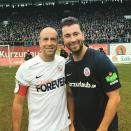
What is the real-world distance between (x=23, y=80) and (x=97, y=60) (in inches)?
39.2

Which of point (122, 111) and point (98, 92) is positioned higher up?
point (98, 92)

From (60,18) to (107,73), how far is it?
56.0m

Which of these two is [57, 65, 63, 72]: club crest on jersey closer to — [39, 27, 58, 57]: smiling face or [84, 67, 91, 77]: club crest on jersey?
[39, 27, 58, 57]: smiling face

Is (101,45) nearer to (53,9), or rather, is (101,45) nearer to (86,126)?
(53,9)

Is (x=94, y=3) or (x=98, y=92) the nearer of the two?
(x=98, y=92)

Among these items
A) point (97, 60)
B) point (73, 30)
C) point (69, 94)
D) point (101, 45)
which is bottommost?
point (101, 45)

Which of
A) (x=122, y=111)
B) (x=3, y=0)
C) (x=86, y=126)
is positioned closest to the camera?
(x=86, y=126)

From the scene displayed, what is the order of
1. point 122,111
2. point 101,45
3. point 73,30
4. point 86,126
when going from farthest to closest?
point 101,45
point 122,111
point 86,126
point 73,30

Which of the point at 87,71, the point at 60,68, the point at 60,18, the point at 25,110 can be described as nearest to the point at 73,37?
the point at 87,71

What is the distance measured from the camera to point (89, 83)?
15.5 feet

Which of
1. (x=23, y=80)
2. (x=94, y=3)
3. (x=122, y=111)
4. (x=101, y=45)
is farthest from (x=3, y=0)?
(x=23, y=80)

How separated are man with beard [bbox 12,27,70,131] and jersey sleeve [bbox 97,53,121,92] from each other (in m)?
0.63

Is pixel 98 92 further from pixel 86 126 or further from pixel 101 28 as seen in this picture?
pixel 101 28

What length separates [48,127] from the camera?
5219 millimetres
